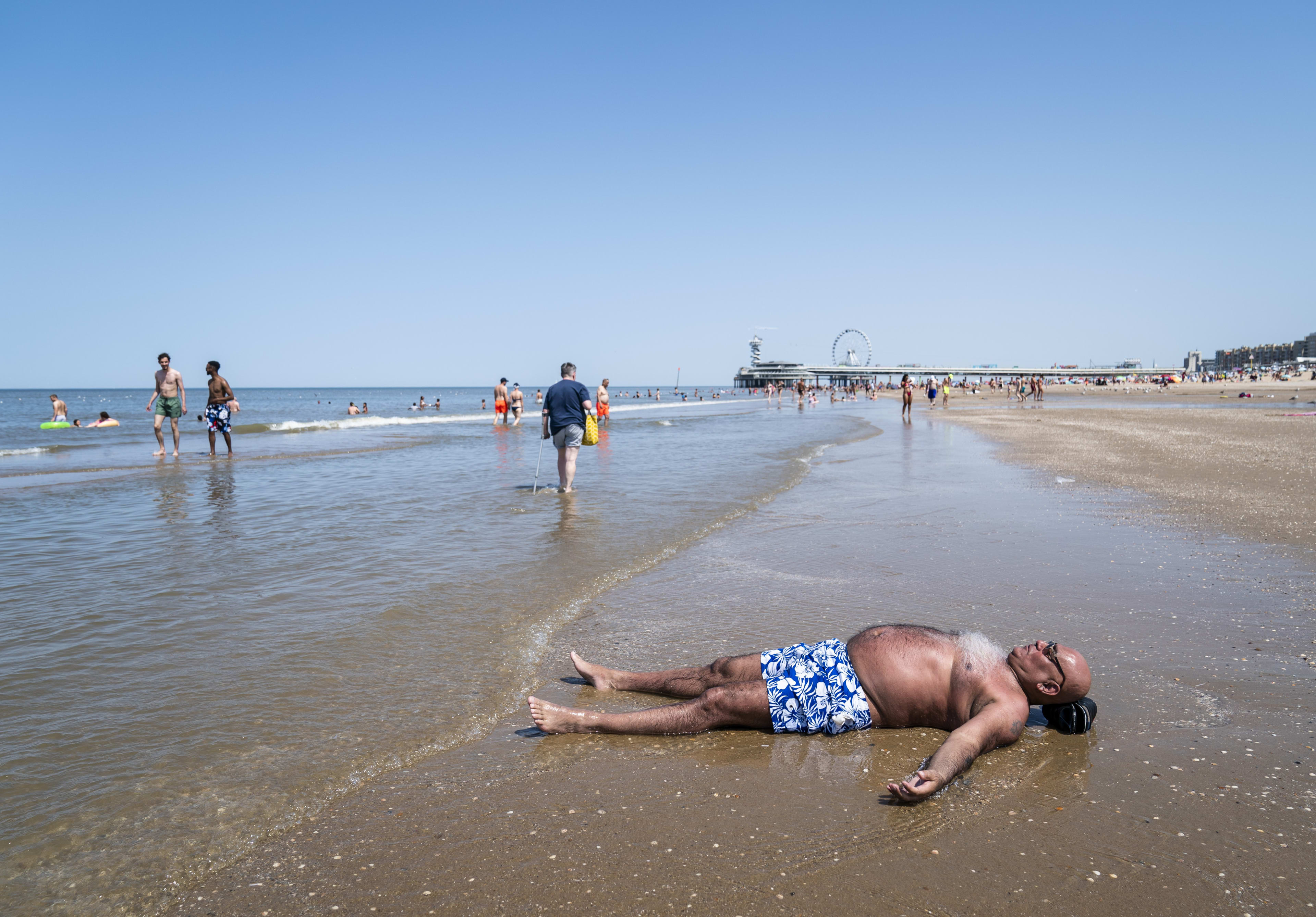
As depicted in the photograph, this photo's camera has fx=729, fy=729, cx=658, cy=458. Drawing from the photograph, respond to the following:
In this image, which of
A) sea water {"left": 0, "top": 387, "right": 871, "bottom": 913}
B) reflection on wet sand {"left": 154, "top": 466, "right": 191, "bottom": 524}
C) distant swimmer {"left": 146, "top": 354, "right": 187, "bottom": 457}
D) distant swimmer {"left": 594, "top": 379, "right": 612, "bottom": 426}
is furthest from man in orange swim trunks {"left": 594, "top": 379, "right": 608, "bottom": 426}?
sea water {"left": 0, "top": 387, "right": 871, "bottom": 913}

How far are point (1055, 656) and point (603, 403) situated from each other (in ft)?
93.5

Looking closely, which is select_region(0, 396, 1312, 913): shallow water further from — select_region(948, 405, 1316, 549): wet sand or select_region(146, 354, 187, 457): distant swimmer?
select_region(146, 354, 187, 457): distant swimmer

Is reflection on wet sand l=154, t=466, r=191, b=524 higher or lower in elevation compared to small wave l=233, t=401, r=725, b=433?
lower

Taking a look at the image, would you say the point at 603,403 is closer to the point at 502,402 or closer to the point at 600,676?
the point at 502,402

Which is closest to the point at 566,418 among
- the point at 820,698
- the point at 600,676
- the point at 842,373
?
the point at 600,676

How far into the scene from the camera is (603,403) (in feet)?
103

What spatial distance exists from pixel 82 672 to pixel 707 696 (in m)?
3.56

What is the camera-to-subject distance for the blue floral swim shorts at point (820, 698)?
3406 millimetres

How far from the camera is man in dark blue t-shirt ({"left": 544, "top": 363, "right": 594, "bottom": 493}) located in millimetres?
11016

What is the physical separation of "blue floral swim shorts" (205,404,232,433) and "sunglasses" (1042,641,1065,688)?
18334 millimetres

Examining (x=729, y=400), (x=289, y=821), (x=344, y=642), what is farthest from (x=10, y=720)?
(x=729, y=400)

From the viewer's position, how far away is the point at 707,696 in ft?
11.5

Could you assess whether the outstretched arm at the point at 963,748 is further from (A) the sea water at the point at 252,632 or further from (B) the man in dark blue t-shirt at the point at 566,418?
(B) the man in dark blue t-shirt at the point at 566,418

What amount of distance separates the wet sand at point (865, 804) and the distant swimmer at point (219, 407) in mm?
→ 14964
